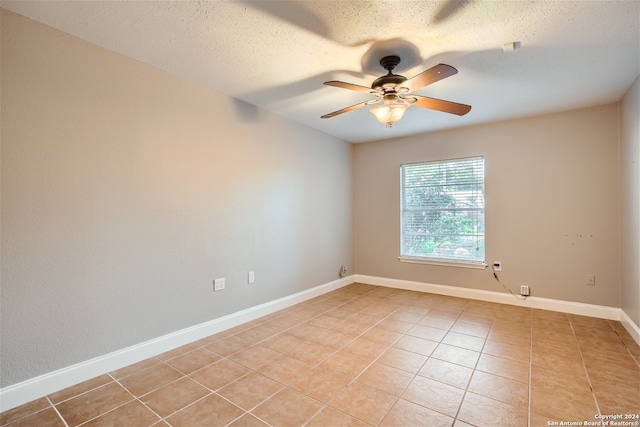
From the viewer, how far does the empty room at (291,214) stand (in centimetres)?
179

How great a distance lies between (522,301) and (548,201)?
1.27 m

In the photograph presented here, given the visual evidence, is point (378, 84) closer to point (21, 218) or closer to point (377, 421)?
point (377, 421)

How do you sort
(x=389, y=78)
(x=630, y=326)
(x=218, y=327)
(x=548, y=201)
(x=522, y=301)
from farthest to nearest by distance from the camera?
(x=522, y=301), (x=548, y=201), (x=218, y=327), (x=630, y=326), (x=389, y=78)

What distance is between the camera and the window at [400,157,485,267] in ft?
13.2

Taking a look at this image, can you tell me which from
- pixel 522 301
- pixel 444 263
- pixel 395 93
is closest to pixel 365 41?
pixel 395 93

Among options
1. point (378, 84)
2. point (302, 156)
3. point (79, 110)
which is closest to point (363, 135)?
point (302, 156)

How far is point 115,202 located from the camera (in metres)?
2.25

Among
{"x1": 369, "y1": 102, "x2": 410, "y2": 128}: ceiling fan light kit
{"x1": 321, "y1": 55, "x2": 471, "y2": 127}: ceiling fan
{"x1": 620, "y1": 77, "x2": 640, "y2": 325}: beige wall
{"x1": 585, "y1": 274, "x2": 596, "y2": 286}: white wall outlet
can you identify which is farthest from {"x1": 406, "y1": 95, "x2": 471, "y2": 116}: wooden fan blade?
{"x1": 585, "y1": 274, "x2": 596, "y2": 286}: white wall outlet

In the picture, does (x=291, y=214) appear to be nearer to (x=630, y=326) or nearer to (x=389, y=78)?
(x=389, y=78)

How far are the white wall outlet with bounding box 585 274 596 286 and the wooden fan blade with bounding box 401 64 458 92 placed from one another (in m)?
3.10

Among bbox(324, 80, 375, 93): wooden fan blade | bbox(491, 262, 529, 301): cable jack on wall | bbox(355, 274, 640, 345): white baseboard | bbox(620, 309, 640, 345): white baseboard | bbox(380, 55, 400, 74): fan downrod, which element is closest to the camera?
bbox(324, 80, 375, 93): wooden fan blade

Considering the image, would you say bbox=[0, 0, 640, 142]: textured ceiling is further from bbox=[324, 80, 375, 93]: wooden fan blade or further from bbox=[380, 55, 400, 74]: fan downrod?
bbox=[324, 80, 375, 93]: wooden fan blade

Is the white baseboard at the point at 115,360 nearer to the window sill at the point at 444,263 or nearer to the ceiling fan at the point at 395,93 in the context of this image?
the window sill at the point at 444,263

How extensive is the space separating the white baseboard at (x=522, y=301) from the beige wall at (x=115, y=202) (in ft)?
6.63
